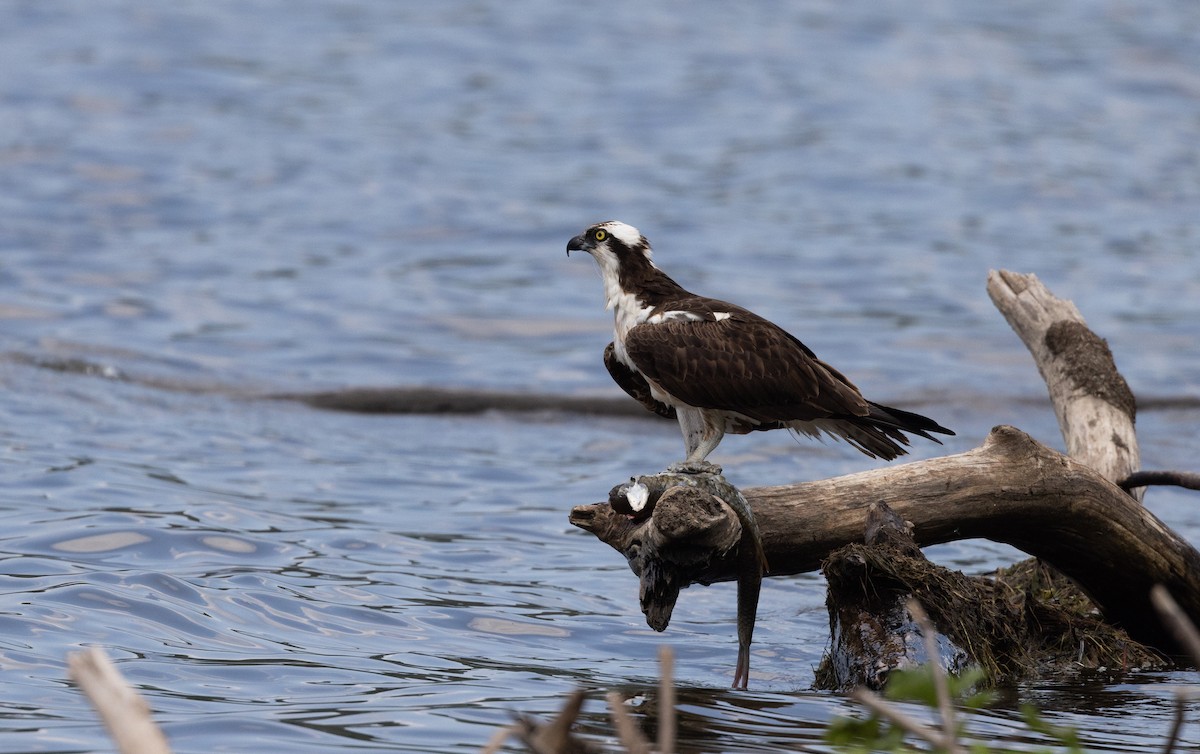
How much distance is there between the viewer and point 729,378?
6895mm

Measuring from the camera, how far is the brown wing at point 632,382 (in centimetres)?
739

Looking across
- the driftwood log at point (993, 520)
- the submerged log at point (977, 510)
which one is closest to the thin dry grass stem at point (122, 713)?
the driftwood log at point (993, 520)

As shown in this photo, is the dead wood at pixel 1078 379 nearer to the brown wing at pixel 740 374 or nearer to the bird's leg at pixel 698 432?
the brown wing at pixel 740 374

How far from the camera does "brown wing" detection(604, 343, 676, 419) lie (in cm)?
739

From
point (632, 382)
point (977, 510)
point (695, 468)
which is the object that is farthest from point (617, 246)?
point (977, 510)

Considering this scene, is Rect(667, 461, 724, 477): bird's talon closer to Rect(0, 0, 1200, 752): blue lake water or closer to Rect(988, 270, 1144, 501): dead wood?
Rect(0, 0, 1200, 752): blue lake water

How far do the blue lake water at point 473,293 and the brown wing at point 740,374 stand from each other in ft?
4.02

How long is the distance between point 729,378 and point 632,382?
2.24ft

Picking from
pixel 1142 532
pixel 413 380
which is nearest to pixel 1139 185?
pixel 413 380

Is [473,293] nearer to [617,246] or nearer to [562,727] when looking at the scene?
[617,246]

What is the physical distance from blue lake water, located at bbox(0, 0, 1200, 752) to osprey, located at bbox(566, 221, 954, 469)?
1.15 m

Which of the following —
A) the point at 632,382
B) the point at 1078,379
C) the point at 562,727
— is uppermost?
the point at 1078,379

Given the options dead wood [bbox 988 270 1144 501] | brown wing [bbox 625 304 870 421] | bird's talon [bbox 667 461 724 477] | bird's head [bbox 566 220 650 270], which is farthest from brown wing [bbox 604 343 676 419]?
dead wood [bbox 988 270 1144 501]

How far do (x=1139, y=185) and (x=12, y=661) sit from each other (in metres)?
19.5
